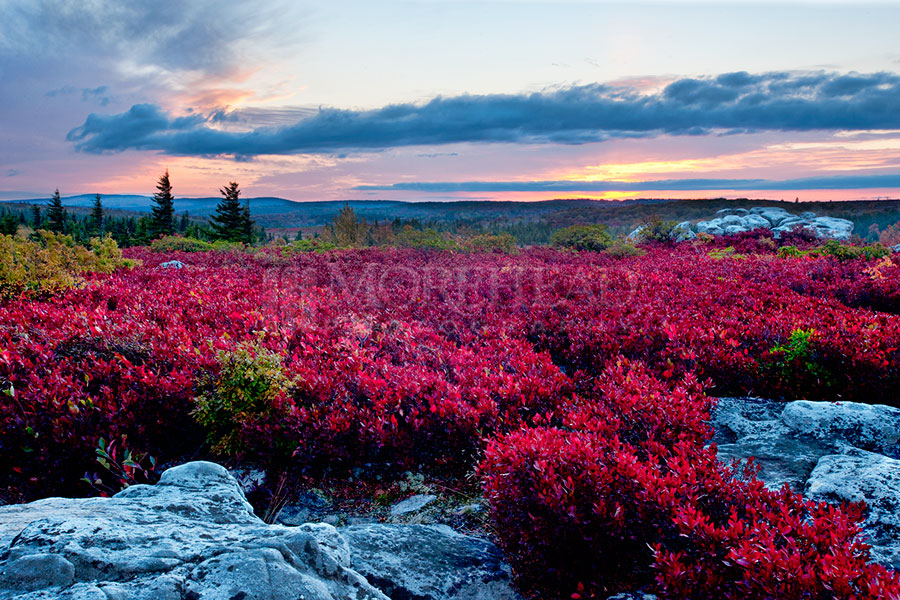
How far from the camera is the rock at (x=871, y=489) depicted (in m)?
2.73

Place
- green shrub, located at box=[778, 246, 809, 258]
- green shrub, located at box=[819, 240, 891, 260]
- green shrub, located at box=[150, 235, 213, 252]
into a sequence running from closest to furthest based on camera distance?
green shrub, located at box=[819, 240, 891, 260] < green shrub, located at box=[778, 246, 809, 258] < green shrub, located at box=[150, 235, 213, 252]

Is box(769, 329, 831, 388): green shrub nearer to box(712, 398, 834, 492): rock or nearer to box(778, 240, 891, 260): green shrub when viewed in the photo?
box(712, 398, 834, 492): rock

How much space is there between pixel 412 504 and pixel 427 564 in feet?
3.45

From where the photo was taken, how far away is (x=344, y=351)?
20.1ft

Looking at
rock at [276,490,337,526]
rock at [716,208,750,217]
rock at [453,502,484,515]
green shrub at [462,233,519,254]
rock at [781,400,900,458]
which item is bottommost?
rock at [276,490,337,526]

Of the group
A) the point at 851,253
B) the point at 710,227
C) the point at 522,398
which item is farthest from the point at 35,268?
the point at 710,227

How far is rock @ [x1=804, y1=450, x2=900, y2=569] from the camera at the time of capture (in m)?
2.73

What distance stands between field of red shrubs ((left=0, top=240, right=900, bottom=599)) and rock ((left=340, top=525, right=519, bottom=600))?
0.17m

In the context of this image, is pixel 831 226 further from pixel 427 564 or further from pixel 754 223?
→ pixel 427 564

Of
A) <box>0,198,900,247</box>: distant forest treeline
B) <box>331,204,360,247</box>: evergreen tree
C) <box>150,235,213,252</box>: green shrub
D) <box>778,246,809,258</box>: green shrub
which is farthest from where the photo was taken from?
<box>0,198,900,247</box>: distant forest treeline

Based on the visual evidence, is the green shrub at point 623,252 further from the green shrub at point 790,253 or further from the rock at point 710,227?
the rock at point 710,227

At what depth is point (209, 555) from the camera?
2205mm

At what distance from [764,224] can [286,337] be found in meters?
39.1

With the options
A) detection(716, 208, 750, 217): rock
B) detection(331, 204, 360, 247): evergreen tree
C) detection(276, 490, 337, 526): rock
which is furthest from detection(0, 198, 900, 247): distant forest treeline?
detection(276, 490, 337, 526): rock
